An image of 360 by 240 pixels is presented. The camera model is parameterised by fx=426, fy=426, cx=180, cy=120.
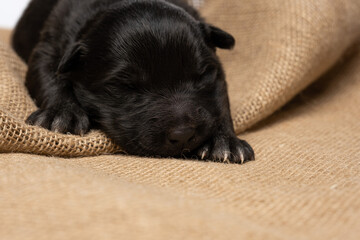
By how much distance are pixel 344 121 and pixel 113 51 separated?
1.89 metres

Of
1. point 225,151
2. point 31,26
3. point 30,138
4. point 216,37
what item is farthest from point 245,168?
point 31,26

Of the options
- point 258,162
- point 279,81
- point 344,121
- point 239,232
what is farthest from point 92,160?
point 344,121

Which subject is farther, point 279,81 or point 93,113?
point 279,81

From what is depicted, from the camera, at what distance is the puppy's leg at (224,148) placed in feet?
7.36

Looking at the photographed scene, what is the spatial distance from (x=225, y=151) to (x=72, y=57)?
3.28 feet

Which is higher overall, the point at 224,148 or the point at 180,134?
the point at 180,134

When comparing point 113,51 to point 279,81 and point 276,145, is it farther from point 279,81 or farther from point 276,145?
point 279,81

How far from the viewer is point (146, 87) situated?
7.30 feet

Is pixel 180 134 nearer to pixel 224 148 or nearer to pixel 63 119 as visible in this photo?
pixel 224 148

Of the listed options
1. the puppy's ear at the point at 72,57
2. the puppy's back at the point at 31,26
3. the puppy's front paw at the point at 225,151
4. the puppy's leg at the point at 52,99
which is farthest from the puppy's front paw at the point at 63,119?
the puppy's back at the point at 31,26

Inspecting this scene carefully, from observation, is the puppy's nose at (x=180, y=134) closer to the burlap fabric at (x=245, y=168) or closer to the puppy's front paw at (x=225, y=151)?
the burlap fabric at (x=245, y=168)

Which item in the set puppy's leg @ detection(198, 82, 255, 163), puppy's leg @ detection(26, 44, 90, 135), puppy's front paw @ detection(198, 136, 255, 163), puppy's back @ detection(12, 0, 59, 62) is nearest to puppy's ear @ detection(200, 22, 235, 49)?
puppy's leg @ detection(198, 82, 255, 163)

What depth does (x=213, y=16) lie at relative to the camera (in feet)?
13.1

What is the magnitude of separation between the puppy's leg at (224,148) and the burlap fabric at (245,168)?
0.08 metres
